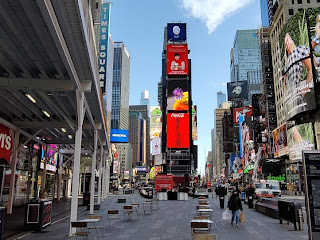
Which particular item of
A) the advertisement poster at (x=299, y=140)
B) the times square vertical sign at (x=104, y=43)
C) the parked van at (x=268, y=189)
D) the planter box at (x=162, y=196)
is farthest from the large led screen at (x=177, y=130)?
the times square vertical sign at (x=104, y=43)

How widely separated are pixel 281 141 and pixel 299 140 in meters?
10.2

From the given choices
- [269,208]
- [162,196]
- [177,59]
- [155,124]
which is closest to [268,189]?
[162,196]

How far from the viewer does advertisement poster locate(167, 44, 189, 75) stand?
9469 cm

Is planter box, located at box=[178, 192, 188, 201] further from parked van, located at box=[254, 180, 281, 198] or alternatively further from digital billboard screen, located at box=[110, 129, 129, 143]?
digital billboard screen, located at box=[110, 129, 129, 143]

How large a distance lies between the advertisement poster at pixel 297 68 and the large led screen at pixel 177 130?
124 ft

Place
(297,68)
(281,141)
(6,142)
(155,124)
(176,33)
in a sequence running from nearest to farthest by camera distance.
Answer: (6,142)
(297,68)
(281,141)
(176,33)
(155,124)

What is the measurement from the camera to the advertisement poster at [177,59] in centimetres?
9469

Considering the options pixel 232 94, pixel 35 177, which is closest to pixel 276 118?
pixel 232 94

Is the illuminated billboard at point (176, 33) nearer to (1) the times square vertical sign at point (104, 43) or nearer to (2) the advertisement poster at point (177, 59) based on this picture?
(2) the advertisement poster at point (177, 59)

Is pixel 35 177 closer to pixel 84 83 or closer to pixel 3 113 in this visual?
pixel 3 113

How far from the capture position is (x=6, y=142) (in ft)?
67.8

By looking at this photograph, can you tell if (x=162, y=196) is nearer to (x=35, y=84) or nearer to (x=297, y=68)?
(x=35, y=84)

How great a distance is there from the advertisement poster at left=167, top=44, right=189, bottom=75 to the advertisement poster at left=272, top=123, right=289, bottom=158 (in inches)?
1459

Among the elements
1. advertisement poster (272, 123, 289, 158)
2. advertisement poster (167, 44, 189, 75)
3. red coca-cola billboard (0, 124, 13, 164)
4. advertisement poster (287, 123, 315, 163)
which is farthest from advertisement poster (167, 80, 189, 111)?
red coca-cola billboard (0, 124, 13, 164)
